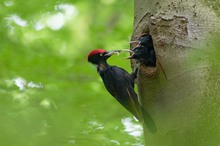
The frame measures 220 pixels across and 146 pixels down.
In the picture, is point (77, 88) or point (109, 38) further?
point (109, 38)

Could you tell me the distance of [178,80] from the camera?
2445mm

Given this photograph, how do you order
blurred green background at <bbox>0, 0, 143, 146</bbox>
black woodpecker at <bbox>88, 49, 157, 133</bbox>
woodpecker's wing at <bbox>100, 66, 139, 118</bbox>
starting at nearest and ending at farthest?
blurred green background at <bbox>0, 0, 143, 146</bbox>, black woodpecker at <bbox>88, 49, 157, 133</bbox>, woodpecker's wing at <bbox>100, 66, 139, 118</bbox>

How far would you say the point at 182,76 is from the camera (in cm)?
243

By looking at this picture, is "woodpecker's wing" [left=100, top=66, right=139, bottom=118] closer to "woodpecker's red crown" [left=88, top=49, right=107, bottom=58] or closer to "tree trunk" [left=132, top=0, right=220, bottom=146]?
"woodpecker's red crown" [left=88, top=49, right=107, bottom=58]

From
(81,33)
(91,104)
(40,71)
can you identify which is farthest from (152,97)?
(81,33)

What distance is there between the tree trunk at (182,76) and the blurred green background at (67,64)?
454mm

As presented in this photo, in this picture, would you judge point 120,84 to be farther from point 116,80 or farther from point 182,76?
point 182,76

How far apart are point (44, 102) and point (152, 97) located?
26.7 inches

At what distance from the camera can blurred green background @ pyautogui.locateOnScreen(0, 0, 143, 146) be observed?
2.87 m

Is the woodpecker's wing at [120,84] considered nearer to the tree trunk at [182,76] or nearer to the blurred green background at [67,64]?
the blurred green background at [67,64]

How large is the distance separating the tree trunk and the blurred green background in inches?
17.9

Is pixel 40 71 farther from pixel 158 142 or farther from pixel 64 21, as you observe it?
pixel 158 142

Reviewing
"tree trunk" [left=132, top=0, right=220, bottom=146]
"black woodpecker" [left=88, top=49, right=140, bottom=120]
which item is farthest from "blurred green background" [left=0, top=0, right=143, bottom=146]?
"tree trunk" [left=132, top=0, right=220, bottom=146]

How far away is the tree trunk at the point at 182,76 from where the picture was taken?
7.47 feet
